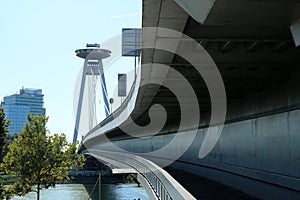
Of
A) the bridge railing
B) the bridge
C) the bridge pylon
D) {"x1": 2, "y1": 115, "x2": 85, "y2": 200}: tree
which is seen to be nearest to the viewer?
the bridge

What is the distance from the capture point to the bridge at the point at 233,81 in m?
6.21

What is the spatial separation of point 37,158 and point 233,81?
66.4 feet

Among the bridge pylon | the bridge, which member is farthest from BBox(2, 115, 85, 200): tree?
the bridge pylon

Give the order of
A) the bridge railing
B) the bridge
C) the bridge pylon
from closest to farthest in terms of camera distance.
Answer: the bridge
the bridge railing
the bridge pylon

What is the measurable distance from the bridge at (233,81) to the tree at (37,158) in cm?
917

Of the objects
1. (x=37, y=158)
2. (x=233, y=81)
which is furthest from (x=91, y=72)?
(x=233, y=81)

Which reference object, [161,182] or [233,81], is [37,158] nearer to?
[233,81]

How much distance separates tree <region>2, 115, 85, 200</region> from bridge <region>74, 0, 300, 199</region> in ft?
30.1

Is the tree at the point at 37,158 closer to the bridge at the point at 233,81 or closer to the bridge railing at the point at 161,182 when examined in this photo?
the bridge railing at the point at 161,182

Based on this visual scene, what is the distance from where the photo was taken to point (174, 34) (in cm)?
820

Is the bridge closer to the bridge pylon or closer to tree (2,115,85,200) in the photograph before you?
tree (2,115,85,200)

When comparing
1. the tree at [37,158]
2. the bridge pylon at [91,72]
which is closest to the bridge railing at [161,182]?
the tree at [37,158]

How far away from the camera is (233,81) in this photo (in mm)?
14312

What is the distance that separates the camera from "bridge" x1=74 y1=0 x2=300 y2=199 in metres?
6.21
